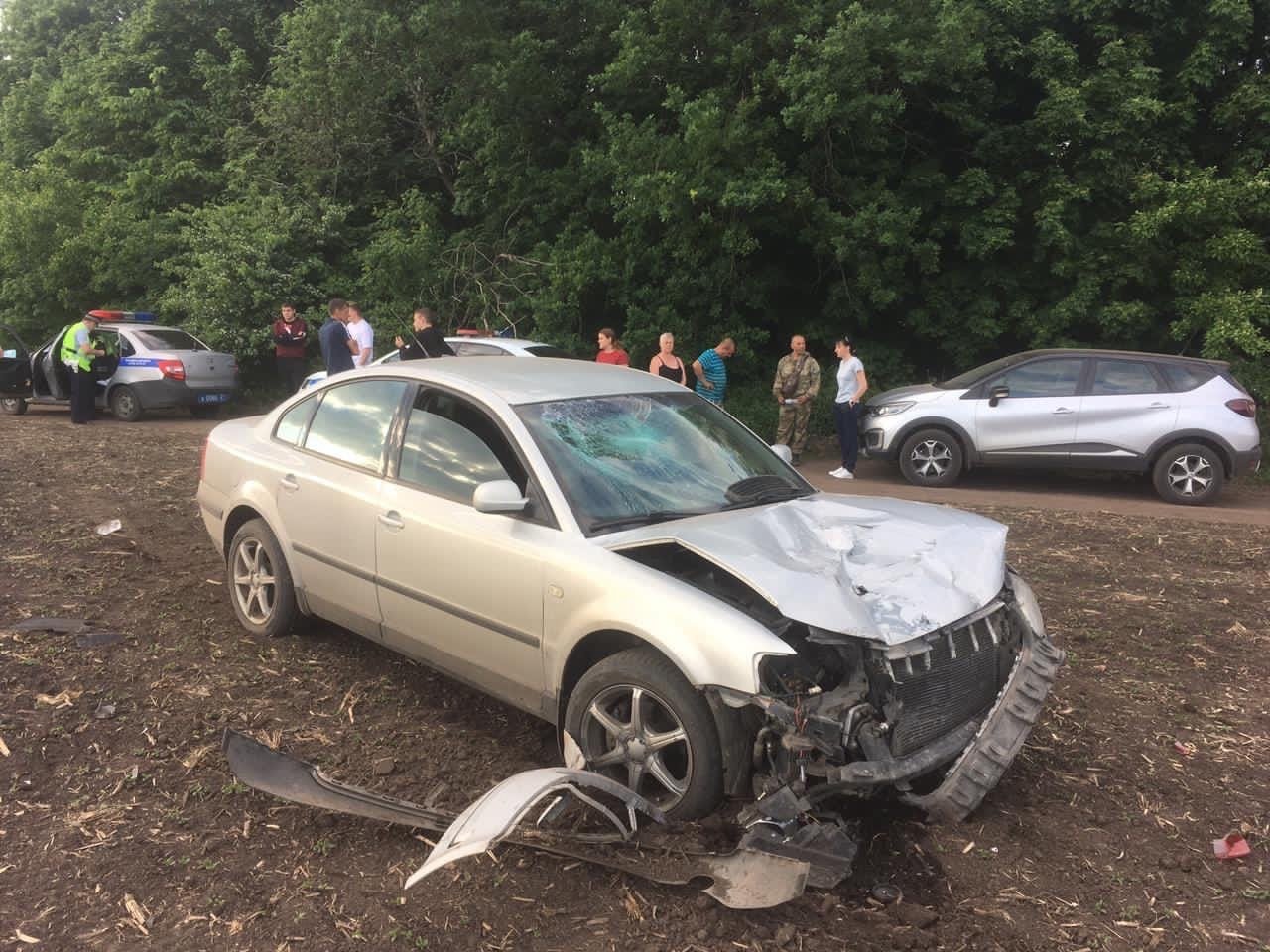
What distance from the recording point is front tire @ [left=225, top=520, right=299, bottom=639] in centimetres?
505

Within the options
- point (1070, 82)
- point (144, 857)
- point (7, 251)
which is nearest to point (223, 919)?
point (144, 857)

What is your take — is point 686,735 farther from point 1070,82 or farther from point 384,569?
point 1070,82

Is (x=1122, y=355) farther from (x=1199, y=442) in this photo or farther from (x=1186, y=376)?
(x=1199, y=442)

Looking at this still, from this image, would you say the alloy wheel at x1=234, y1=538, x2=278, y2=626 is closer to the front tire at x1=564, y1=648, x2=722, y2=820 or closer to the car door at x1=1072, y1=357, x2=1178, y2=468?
the front tire at x1=564, y1=648, x2=722, y2=820

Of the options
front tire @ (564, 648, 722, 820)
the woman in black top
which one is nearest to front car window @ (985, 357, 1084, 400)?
the woman in black top

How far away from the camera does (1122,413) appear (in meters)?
10.7

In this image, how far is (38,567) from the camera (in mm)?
6320

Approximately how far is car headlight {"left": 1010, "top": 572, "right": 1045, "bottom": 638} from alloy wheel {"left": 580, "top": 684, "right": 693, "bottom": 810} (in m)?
1.59

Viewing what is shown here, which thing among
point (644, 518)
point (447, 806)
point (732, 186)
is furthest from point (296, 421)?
point (732, 186)

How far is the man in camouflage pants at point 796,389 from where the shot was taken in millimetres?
12523

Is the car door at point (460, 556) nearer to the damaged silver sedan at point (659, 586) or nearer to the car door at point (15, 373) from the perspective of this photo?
the damaged silver sedan at point (659, 586)

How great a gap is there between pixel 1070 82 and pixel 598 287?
7927 mm

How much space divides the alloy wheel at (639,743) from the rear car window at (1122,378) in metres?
9.27

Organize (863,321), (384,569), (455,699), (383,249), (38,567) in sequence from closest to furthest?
(384,569), (455,699), (38,567), (863,321), (383,249)
